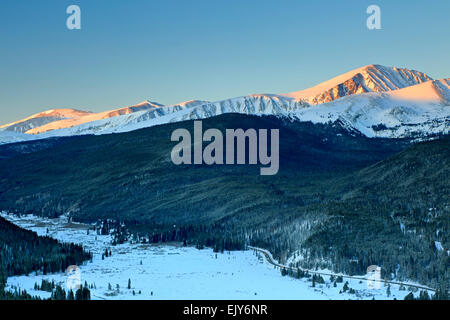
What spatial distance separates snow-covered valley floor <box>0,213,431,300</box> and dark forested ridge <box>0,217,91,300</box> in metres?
3.51

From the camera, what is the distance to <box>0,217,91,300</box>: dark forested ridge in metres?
145

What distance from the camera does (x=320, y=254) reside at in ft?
507

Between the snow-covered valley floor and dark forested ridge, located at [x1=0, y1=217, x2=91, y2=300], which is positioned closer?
the snow-covered valley floor

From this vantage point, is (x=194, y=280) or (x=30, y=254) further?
(x=30, y=254)

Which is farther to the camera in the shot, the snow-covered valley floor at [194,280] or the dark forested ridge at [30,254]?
the dark forested ridge at [30,254]

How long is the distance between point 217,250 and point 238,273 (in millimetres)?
42558

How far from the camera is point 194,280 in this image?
13638 centimetres

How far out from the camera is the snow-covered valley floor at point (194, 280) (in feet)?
385

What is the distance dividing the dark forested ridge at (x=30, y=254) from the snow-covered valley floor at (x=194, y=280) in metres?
3.51

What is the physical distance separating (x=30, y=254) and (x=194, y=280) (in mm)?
48198
